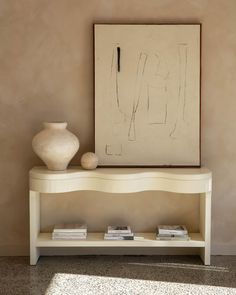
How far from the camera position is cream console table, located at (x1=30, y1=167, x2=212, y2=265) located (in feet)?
15.5

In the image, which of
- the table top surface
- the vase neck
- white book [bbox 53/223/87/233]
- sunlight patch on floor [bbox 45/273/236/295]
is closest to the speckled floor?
sunlight patch on floor [bbox 45/273/236/295]

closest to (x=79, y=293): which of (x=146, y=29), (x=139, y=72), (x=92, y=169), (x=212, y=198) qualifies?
(x=92, y=169)

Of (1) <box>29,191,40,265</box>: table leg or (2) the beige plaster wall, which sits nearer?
(1) <box>29,191,40,265</box>: table leg

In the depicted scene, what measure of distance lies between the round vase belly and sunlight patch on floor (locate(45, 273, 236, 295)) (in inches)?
36.1

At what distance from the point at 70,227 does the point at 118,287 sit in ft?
2.69

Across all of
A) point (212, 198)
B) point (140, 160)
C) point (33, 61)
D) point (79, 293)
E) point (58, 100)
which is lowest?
point (79, 293)

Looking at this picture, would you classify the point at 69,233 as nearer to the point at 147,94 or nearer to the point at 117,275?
the point at 117,275

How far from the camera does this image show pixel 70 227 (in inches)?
198

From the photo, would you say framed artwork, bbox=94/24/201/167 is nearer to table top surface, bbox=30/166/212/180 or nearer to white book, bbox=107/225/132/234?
table top surface, bbox=30/166/212/180

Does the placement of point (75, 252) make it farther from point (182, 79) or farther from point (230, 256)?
point (182, 79)

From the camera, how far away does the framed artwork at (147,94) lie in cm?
504

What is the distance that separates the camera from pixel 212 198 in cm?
521

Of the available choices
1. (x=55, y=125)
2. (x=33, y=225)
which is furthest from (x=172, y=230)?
(x=55, y=125)

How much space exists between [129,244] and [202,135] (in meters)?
1.13
